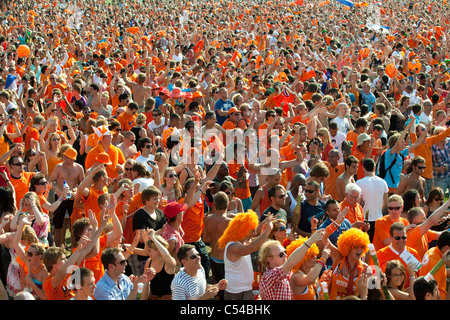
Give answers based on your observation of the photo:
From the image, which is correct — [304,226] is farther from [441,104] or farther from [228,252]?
[441,104]

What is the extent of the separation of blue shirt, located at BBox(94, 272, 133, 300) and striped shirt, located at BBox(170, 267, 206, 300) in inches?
14.7

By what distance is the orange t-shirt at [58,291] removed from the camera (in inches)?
201

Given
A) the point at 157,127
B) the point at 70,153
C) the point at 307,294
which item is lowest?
the point at 307,294

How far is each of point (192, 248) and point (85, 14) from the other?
76.5ft

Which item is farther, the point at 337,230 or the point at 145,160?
the point at 145,160

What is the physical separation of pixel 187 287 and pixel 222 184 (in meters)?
1.99

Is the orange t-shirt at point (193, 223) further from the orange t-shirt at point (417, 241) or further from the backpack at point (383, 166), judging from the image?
the backpack at point (383, 166)

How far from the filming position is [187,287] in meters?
5.10

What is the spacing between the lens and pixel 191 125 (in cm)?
884

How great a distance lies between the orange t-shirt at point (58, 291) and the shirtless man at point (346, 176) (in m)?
3.68

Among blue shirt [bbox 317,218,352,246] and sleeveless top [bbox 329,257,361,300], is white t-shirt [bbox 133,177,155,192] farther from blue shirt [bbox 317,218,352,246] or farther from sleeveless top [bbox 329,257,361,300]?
sleeveless top [bbox 329,257,361,300]

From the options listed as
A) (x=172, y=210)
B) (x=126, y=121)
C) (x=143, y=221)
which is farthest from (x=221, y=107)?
(x=172, y=210)

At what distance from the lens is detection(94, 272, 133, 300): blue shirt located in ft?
16.4

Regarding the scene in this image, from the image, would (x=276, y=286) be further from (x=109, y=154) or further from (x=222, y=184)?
(x=109, y=154)
